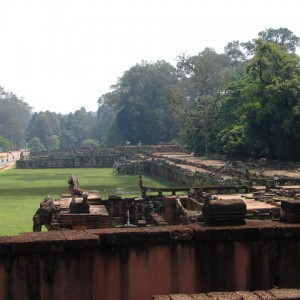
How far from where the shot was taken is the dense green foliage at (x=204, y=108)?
39.4 metres

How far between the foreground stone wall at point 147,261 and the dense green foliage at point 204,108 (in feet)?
99.5

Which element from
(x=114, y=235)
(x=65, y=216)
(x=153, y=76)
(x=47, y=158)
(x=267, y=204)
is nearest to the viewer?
(x=114, y=235)

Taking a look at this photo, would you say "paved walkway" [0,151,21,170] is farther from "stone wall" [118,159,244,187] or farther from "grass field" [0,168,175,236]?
"grass field" [0,168,175,236]

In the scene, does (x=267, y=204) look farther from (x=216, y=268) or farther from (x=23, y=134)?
(x=23, y=134)

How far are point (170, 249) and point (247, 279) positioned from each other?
1.27 meters

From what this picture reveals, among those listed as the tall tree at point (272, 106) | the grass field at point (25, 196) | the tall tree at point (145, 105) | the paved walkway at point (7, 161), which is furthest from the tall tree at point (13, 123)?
the tall tree at point (272, 106)

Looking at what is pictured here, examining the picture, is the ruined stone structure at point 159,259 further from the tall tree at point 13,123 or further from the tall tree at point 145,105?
the tall tree at point 13,123

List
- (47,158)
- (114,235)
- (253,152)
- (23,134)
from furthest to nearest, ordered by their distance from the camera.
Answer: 1. (23,134)
2. (47,158)
3. (253,152)
4. (114,235)

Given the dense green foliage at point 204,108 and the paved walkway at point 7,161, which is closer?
the dense green foliage at point 204,108

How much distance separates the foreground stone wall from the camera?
668cm

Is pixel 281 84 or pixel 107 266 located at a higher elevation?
pixel 281 84

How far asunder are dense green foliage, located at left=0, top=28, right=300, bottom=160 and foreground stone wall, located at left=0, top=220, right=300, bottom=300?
30.3 metres

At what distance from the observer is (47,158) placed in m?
73.7

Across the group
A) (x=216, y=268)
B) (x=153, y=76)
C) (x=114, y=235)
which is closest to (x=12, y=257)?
(x=114, y=235)
